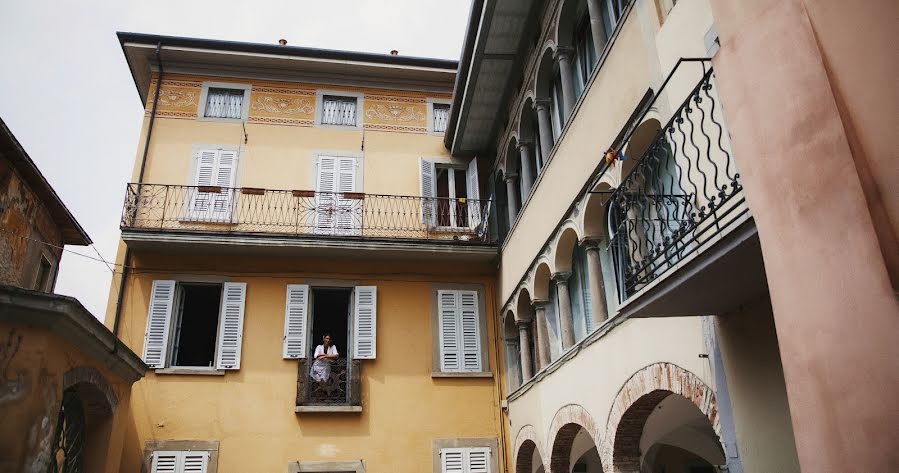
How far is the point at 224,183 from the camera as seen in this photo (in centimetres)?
1455

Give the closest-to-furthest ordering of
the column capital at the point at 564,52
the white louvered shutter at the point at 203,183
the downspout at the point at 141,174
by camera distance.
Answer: the column capital at the point at 564,52, the downspout at the point at 141,174, the white louvered shutter at the point at 203,183

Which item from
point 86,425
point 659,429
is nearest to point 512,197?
point 659,429

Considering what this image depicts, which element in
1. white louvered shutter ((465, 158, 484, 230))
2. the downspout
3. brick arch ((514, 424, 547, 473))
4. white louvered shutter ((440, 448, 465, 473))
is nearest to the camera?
brick arch ((514, 424, 547, 473))

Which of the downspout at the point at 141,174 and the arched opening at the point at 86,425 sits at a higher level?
the downspout at the point at 141,174

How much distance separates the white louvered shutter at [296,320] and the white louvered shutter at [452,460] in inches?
122

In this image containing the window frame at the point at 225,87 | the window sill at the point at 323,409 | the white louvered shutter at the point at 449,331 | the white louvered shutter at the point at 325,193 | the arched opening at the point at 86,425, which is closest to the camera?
the arched opening at the point at 86,425

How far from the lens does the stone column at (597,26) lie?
883 centimetres

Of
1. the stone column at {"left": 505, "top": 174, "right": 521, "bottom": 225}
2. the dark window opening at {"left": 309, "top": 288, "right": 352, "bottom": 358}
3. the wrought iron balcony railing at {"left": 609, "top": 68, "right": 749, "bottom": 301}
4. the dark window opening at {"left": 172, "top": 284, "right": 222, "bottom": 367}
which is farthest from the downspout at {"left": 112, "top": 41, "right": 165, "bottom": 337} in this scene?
the wrought iron balcony railing at {"left": 609, "top": 68, "right": 749, "bottom": 301}

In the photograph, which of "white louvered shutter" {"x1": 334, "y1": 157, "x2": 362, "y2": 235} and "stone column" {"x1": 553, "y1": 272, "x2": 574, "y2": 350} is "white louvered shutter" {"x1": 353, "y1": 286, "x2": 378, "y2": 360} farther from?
"stone column" {"x1": 553, "y1": 272, "x2": 574, "y2": 350}

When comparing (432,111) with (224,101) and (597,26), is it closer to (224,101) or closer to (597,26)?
(224,101)

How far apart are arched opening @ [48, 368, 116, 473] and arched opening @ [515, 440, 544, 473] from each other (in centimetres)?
641

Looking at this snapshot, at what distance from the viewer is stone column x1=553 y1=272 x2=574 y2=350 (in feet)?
32.9

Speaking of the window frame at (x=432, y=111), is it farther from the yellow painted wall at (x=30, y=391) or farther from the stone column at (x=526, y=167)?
the yellow painted wall at (x=30, y=391)

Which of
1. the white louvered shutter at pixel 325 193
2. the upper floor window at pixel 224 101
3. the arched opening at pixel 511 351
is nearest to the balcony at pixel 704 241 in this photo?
the arched opening at pixel 511 351
